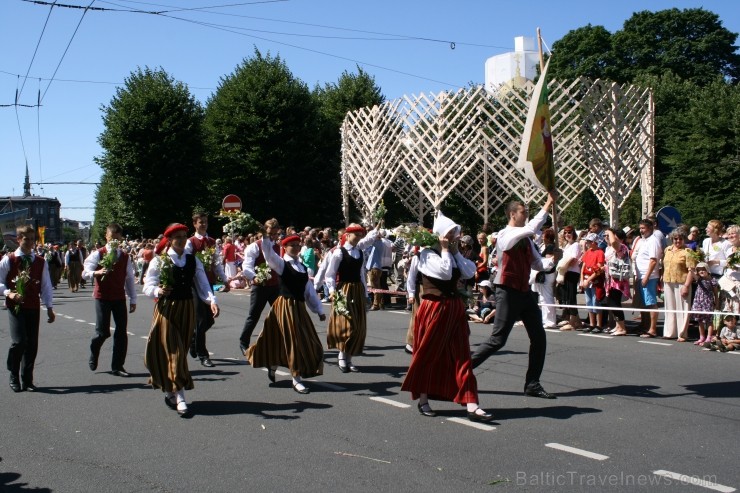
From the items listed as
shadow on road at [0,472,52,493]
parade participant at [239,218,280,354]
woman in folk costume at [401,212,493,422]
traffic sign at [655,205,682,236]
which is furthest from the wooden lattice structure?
shadow on road at [0,472,52,493]

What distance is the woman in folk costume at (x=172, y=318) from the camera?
7.23m

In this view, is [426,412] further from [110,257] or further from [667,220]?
[667,220]

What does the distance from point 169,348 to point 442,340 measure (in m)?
2.63

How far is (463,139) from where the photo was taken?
24.0m

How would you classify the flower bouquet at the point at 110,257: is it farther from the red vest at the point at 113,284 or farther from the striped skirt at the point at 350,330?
the striped skirt at the point at 350,330

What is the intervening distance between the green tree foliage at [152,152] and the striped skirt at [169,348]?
28.2 m

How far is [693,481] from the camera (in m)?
5.07

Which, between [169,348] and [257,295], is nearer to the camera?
[169,348]

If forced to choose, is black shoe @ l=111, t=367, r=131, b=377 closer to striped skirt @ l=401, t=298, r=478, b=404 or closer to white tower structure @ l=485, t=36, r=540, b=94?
striped skirt @ l=401, t=298, r=478, b=404

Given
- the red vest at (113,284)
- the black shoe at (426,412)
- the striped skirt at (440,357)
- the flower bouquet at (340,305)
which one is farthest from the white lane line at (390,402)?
the red vest at (113,284)

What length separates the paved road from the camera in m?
5.27

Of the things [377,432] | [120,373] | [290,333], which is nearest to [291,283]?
[290,333]

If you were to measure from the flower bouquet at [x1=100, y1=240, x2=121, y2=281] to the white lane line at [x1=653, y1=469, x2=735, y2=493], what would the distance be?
6.77m

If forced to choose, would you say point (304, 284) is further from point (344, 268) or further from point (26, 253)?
point (26, 253)
